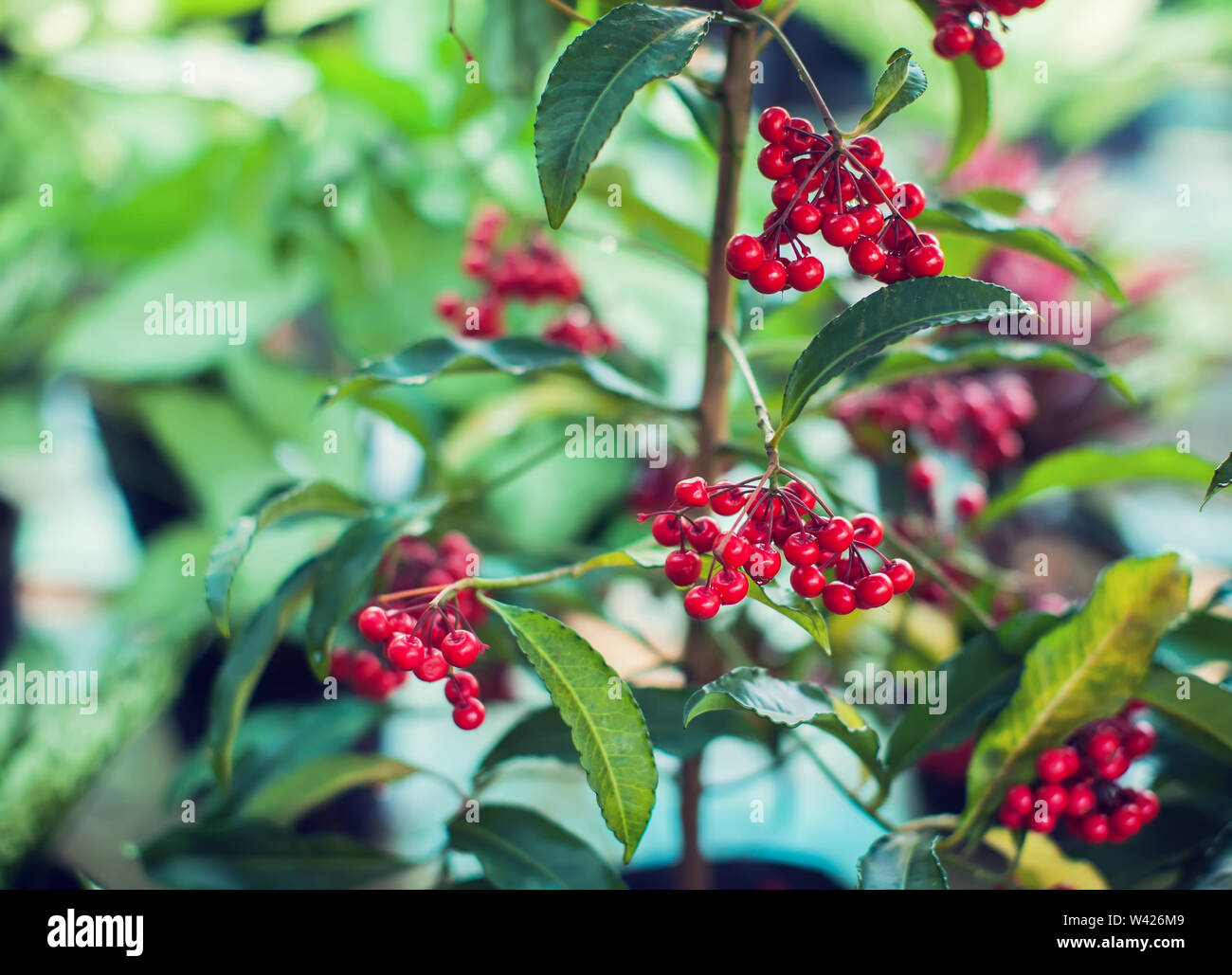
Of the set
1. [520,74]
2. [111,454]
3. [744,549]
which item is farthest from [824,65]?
[744,549]

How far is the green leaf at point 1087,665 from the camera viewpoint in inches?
19.3

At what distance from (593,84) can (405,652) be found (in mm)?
264

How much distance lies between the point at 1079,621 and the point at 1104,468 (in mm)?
189

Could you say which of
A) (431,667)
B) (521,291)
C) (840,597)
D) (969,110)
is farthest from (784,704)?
(521,291)

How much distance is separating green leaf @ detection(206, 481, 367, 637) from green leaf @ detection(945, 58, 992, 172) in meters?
0.45

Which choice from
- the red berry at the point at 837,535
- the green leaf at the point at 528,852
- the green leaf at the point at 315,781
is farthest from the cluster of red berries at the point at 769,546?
the green leaf at the point at 315,781

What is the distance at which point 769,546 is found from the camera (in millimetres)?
425

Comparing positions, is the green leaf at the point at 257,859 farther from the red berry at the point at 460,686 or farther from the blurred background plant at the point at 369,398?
the red berry at the point at 460,686

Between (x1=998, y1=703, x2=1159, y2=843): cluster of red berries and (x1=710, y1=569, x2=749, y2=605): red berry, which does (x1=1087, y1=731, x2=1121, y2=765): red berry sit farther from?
(x1=710, y1=569, x2=749, y2=605): red berry

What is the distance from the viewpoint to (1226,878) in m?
0.49

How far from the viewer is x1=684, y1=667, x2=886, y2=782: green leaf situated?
430 mm

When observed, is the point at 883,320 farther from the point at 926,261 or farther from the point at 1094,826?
the point at 1094,826

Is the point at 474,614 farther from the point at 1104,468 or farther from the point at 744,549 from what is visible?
the point at 1104,468

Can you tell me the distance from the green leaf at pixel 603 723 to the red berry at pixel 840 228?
0.21 meters
